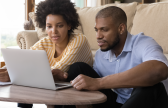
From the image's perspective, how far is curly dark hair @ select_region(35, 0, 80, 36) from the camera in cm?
153

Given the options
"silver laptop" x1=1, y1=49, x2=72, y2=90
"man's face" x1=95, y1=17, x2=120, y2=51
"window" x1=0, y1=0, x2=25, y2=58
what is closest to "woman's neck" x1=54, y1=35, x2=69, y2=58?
"man's face" x1=95, y1=17, x2=120, y2=51

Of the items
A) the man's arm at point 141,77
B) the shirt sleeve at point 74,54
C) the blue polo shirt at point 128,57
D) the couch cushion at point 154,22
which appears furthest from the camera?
the couch cushion at point 154,22

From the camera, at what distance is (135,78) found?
91 centimetres

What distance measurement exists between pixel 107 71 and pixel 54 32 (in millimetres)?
460

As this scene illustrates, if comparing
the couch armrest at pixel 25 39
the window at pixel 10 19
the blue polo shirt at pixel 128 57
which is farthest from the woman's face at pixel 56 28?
the window at pixel 10 19

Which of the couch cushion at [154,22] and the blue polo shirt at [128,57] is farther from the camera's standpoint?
the couch cushion at [154,22]

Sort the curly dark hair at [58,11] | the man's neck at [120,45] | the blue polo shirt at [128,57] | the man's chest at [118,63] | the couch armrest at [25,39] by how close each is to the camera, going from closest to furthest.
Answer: the blue polo shirt at [128,57] → the man's chest at [118,63] → the man's neck at [120,45] → the curly dark hair at [58,11] → the couch armrest at [25,39]

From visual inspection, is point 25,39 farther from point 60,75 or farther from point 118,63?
point 118,63

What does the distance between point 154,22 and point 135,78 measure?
1.45m

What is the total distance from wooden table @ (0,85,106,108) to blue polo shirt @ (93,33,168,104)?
0.33 m

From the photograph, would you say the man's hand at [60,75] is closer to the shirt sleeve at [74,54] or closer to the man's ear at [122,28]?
the shirt sleeve at [74,54]

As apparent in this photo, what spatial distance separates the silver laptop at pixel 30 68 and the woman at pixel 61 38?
400 millimetres

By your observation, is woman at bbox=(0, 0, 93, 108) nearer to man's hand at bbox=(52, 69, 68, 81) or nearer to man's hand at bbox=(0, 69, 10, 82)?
man's hand at bbox=(52, 69, 68, 81)

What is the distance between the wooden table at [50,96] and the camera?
2.56ft
